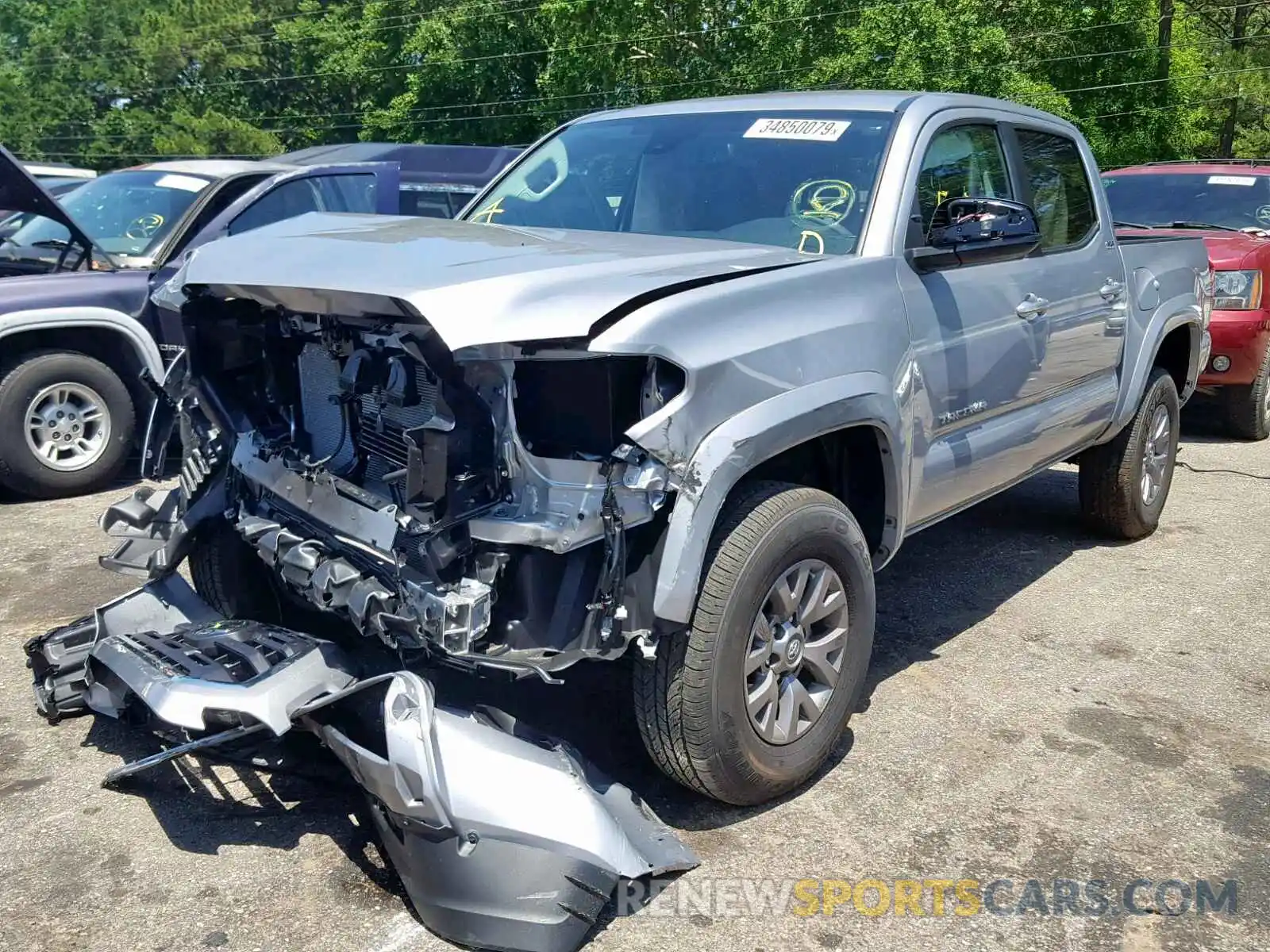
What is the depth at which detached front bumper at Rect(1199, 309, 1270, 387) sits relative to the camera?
27.5ft

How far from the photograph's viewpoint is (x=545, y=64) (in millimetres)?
39125

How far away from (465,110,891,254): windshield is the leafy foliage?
18.1 m

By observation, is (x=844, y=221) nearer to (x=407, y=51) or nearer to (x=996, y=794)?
(x=996, y=794)

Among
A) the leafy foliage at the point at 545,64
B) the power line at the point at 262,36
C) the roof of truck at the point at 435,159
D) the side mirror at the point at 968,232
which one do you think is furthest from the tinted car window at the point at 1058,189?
the power line at the point at 262,36

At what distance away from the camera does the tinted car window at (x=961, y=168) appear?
13.7 feet

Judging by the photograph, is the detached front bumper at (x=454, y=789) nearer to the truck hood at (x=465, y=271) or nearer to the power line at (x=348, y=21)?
the truck hood at (x=465, y=271)

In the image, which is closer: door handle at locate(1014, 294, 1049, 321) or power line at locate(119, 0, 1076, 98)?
door handle at locate(1014, 294, 1049, 321)

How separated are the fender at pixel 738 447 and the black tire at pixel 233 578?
177 cm

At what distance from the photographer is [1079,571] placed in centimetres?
578

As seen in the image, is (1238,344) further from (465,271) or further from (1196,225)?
(465,271)

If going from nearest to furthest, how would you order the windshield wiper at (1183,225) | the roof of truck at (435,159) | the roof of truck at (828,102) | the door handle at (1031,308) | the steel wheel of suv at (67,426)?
the roof of truck at (828,102) → the door handle at (1031,308) → the steel wheel of suv at (67,426) → the windshield wiper at (1183,225) → the roof of truck at (435,159)

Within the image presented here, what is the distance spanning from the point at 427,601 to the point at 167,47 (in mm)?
50381

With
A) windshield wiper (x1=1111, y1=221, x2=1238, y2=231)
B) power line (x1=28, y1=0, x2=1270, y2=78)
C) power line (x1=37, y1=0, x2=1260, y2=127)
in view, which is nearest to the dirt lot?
windshield wiper (x1=1111, y1=221, x2=1238, y2=231)

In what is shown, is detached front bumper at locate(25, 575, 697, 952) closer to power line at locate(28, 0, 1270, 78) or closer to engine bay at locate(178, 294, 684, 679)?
engine bay at locate(178, 294, 684, 679)
